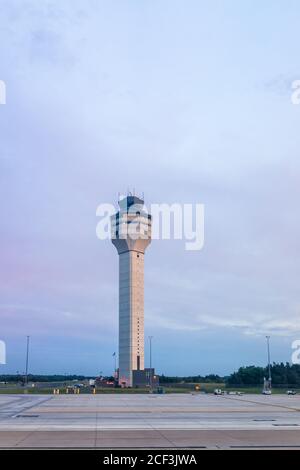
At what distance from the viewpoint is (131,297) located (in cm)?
17288

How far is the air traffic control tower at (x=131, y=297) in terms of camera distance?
171m

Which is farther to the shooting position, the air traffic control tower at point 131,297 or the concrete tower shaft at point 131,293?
the concrete tower shaft at point 131,293

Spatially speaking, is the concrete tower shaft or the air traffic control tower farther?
the concrete tower shaft

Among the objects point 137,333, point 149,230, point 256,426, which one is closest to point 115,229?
point 149,230

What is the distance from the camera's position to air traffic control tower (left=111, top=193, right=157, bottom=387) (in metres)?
171

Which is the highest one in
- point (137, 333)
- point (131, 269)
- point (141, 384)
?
point (131, 269)

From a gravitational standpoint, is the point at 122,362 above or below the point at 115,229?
below

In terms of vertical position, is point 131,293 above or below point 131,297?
above

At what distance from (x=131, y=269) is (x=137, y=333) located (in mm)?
19743

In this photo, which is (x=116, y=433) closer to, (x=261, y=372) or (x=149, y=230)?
(x=261, y=372)
